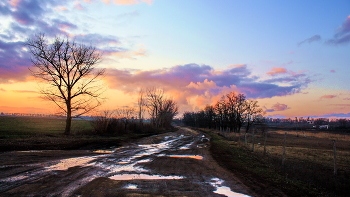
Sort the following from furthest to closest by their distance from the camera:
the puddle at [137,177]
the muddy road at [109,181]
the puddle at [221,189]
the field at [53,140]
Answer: the field at [53,140], the puddle at [137,177], the puddle at [221,189], the muddy road at [109,181]

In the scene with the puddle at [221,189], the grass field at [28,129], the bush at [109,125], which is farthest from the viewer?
the bush at [109,125]

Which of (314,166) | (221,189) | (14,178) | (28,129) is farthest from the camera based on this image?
(28,129)

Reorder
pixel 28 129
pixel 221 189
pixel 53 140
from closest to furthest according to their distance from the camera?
1. pixel 221 189
2. pixel 53 140
3. pixel 28 129

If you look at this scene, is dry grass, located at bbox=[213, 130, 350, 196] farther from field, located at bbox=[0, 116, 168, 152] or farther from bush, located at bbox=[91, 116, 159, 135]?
bush, located at bbox=[91, 116, 159, 135]

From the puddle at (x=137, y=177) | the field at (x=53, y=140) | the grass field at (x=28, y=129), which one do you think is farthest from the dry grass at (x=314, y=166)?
the grass field at (x=28, y=129)

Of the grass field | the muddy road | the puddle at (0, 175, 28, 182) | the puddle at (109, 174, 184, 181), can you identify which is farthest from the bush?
the puddle at (0, 175, 28, 182)

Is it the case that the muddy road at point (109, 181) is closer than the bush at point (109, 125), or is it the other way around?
the muddy road at point (109, 181)

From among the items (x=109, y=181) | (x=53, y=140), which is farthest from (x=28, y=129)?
(x=109, y=181)

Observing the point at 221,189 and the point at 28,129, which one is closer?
the point at 221,189

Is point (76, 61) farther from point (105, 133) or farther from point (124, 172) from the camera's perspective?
point (124, 172)

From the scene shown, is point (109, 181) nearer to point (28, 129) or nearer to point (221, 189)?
point (221, 189)

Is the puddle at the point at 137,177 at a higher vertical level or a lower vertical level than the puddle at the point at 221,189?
higher

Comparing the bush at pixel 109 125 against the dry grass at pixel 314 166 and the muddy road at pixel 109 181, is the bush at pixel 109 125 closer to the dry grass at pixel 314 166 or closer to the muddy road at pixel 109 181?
the dry grass at pixel 314 166

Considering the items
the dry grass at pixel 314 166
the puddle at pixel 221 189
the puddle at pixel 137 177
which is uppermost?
the puddle at pixel 137 177
